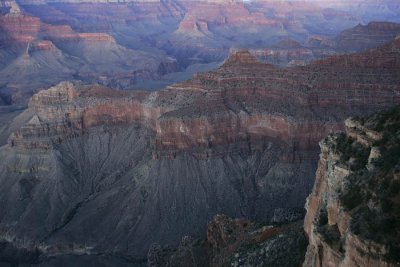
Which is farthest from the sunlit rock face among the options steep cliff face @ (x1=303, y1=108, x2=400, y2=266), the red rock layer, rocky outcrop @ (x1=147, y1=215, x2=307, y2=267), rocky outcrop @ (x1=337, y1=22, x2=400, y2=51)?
rocky outcrop @ (x1=337, y1=22, x2=400, y2=51)

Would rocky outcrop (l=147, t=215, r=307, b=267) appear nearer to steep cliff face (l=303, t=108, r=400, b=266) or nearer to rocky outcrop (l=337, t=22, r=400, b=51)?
steep cliff face (l=303, t=108, r=400, b=266)

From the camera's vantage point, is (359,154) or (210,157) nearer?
(359,154)

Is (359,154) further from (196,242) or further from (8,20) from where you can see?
(8,20)

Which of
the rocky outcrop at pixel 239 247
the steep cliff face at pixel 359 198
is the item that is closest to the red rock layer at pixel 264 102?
the rocky outcrop at pixel 239 247

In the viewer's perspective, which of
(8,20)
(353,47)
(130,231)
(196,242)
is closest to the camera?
(196,242)

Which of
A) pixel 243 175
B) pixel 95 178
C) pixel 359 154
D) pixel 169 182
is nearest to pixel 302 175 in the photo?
pixel 243 175

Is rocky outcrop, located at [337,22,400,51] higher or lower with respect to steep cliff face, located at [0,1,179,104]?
higher

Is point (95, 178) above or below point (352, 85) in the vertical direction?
below
